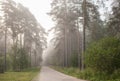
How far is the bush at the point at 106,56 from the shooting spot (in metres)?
17.8

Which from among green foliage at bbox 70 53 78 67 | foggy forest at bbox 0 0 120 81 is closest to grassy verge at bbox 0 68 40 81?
foggy forest at bbox 0 0 120 81

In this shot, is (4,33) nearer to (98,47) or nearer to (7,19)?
(7,19)

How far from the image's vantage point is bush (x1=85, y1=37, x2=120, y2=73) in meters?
17.8

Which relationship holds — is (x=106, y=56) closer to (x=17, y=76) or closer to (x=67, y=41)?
(x=17, y=76)

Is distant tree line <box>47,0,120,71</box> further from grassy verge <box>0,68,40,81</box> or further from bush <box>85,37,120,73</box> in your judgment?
grassy verge <box>0,68,40,81</box>

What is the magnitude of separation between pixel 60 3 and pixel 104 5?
58.5ft

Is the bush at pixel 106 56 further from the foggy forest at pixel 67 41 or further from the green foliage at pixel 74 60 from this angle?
the green foliage at pixel 74 60

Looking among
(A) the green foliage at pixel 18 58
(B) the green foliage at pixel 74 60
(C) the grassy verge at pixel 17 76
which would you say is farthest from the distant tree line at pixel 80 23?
(A) the green foliage at pixel 18 58

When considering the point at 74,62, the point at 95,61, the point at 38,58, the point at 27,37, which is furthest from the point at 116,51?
the point at 38,58

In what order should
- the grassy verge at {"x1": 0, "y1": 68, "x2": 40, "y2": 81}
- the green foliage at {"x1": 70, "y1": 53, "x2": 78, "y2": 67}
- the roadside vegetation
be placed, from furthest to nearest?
1. the green foliage at {"x1": 70, "y1": 53, "x2": 78, "y2": 67}
2. the grassy verge at {"x1": 0, "y1": 68, "x2": 40, "y2": 81}
3. the roadside vegetation

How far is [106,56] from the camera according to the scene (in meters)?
17.7

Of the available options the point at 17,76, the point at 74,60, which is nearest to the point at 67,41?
the point at 74,60

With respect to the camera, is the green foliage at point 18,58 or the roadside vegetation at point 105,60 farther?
the green foliage at point 18,58

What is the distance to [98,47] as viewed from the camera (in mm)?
19172
